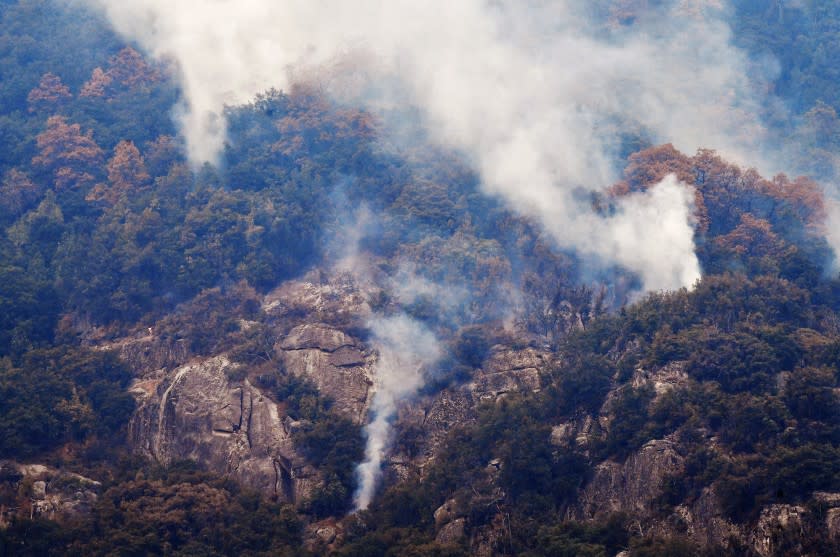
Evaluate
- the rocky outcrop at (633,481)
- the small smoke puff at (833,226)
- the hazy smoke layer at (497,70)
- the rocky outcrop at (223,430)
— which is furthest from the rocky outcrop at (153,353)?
the small smoke puff at (833,226)

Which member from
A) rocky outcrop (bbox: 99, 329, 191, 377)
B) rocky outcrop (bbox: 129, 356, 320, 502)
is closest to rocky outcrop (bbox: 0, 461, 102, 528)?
rocky outcrop (bbox: 129, 356, 320, 502)

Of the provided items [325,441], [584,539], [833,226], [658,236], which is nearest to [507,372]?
[325,441]

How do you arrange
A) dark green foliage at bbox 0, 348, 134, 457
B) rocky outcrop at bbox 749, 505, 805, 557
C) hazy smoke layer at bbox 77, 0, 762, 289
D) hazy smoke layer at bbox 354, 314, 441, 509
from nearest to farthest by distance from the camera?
rocky outcrop at bbox 749, 505, 805, 557, dark green foliage at bbox 0, 348, 134, 457, hazy smoke layer at bbox 354, 314, 441, 509, hazy smoke layer at bbox 77, 0, 762, 289

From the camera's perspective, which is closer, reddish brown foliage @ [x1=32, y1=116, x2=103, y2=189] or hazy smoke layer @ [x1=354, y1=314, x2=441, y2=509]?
hazy smoke layer @ [x1=354, y1=314, x2=441, y2=509]

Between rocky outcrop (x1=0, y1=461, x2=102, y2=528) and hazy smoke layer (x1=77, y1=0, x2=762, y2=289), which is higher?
hazy smoke layer (x1=77, y1=0, x2=762, y2=289)

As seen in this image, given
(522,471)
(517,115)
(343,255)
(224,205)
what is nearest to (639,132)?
(517,115)

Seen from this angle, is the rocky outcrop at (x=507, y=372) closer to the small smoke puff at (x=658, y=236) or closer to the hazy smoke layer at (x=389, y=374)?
the hazy smoke layer at (x=389, y=374)

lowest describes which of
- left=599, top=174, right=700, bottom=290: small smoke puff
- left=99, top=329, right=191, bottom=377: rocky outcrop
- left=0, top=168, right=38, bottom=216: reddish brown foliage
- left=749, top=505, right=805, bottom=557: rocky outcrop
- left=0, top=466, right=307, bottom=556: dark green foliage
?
left=749, top=505, right=805, bottom=557: rocky outcrop

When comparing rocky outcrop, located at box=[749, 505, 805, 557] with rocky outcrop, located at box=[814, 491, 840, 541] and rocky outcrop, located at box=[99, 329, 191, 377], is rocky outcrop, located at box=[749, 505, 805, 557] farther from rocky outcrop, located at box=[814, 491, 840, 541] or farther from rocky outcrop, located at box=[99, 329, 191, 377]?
rocky outcrop, located at box=[99, 329, 191, 377]
